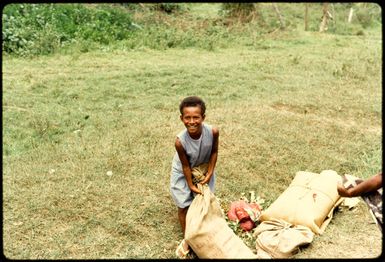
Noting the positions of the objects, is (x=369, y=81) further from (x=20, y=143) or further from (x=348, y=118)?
(x=20, y=143)

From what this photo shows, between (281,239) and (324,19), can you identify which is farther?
(324,19)

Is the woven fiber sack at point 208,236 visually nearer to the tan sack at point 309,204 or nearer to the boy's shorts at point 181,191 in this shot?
the boy's shorts at point 181,191

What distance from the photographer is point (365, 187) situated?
229 cm

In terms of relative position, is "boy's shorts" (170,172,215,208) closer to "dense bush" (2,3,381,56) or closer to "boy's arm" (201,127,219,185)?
"boy's arm" (201,127,219,185)

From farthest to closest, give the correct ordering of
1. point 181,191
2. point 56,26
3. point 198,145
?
point 56,26 < point 181,191 < point 198,145

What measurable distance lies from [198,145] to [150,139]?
1922mm

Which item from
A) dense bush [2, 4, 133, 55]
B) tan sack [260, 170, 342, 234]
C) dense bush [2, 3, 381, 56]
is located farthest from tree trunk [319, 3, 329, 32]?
tan sack [260, 170, 342, 234]

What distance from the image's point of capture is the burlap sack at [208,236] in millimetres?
2781

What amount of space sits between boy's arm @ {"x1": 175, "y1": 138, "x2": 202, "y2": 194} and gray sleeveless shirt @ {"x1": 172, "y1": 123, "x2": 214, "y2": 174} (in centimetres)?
3

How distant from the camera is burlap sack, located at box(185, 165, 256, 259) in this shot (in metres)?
2.78

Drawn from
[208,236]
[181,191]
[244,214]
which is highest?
[181,191]

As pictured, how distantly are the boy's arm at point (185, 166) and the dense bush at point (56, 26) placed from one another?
6.25 metres

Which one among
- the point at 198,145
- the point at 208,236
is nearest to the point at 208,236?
the point at 208,236

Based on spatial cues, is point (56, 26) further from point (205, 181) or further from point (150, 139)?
point (205, 181)
